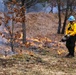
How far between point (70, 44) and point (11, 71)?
3984 millimetres

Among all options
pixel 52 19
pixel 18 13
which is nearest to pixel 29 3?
pixel 18 13

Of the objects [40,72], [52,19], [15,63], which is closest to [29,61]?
[15,63]

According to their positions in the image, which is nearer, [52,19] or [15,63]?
[15,63]

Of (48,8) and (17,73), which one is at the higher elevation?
(48,8)

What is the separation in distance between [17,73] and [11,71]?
0.27 metres

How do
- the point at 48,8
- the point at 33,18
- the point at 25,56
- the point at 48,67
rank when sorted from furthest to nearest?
the point at 48,8 → the point at 33,18 → the point at 25,56 → the point at 48,67

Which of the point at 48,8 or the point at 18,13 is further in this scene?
the point at 48,8

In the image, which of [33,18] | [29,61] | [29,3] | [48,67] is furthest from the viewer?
[33,18]

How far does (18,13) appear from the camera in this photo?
36.4 feet

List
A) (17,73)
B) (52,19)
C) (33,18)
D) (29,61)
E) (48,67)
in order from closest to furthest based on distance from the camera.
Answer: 1. (17,73)
2. (48,67)
3. (29,61)
4. (33,18)
5. (52,19)

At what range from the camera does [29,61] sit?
9531 mm

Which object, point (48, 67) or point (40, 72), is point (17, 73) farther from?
point (48, 67)

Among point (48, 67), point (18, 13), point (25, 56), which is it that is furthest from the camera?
point (18, 13)

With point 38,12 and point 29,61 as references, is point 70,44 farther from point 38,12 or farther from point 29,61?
point 38,12
